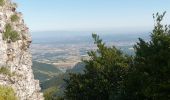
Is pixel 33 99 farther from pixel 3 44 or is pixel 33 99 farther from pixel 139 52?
pixel 139 52

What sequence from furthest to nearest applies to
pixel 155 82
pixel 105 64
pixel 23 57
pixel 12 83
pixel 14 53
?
pixel 105 64 → pixel 23 57 → pixel 14 53 → pixel 12 83 → pixel 155 82

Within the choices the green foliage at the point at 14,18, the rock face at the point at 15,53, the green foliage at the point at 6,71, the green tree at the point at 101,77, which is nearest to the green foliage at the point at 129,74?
the green tree at the point at 101,77

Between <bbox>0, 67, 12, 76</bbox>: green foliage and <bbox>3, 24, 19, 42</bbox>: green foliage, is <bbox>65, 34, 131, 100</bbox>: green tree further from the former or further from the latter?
<bbox>0, 67, 12, 76</bbox>: green foliage

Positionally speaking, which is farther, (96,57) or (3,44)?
(96,57)

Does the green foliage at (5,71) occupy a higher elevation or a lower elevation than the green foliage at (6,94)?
higher

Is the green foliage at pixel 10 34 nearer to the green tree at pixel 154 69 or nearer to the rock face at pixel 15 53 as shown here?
the rock face at pixel 15 53

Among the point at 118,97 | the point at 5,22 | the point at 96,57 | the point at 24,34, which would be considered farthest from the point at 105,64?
the point at 5,22
